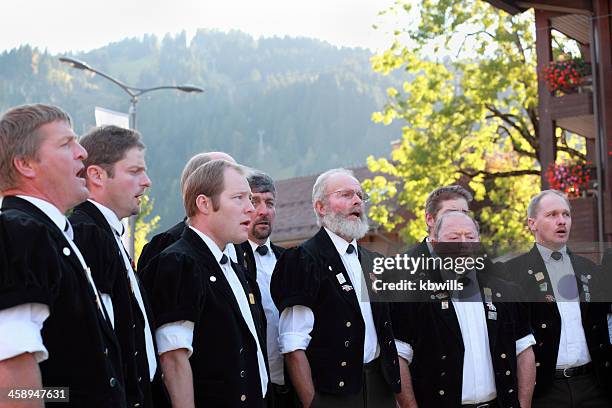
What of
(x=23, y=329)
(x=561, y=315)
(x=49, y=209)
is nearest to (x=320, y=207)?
(x=561, y=315)

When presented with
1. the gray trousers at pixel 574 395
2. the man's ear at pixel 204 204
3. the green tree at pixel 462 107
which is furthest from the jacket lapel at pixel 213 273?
the green tree at pixel 462 107

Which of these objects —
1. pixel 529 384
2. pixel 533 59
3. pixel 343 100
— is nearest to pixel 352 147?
pixel 343 100

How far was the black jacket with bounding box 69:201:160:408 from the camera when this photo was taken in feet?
14.6

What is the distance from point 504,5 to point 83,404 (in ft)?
71.6

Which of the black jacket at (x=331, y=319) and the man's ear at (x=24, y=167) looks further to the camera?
the black jacket at (x=331, y=319)

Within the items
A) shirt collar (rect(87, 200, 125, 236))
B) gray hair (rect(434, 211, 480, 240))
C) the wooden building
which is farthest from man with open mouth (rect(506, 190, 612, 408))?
the wooden building

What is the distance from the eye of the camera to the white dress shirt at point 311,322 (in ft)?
20.7

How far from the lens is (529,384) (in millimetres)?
7031

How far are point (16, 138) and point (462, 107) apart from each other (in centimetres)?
2612

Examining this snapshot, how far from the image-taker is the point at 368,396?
6410 mm

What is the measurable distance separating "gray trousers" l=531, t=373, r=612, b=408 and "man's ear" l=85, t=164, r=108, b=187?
3.76 metres

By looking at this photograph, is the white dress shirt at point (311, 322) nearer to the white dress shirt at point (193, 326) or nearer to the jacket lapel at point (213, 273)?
the white dress shirt at point (193, 326)

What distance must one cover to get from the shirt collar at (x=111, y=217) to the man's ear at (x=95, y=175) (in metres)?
0.10

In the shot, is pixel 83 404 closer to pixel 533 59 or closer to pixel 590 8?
pixel 590 8
